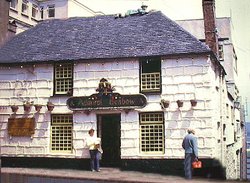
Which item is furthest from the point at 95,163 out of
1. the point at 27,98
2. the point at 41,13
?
the point at 41,13

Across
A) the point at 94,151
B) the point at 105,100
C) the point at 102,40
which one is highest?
the point at 102,40

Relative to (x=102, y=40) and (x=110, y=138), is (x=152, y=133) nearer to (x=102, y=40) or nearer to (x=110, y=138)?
(x=110, y=138)

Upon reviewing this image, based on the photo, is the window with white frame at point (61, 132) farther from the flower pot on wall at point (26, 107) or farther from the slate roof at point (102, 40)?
the slate roof at point (102, 40)

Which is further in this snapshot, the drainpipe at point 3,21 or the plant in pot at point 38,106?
the drainpipe at point 3,21

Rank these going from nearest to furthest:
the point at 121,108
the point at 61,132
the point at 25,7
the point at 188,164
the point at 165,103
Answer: the point at 188,164 → the point at 165,103 → the point at 121,108 → the point at 61,132 → the point at 25,7

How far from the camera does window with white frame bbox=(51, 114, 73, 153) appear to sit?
58.9ft

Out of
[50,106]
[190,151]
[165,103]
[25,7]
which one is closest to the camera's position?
[190,151]

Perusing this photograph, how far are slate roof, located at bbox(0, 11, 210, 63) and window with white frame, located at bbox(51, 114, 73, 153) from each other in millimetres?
3088

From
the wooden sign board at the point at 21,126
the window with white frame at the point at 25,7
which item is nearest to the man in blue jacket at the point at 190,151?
the wooden sign board at the point at 21,126

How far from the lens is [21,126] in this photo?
18453mm

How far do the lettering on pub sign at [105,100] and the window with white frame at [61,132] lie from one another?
0.81 meters

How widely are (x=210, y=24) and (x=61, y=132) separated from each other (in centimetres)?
971

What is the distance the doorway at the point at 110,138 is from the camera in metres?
18.0

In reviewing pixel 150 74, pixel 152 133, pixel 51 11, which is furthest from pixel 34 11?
pixel 152 133
